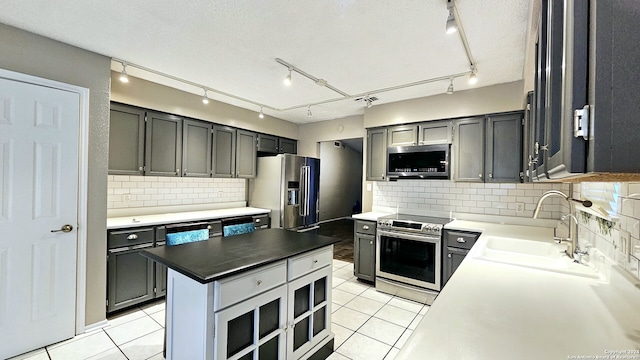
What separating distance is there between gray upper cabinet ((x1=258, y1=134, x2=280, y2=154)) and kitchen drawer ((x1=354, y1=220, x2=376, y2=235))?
2134 mm

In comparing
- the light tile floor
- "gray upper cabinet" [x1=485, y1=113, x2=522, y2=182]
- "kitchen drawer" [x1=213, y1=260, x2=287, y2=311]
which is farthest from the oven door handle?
"kitchen drawer" [x1=213, y1=260, x2=287, y2=311]

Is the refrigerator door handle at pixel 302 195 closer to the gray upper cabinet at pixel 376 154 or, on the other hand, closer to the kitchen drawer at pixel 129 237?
the gray upper cabinet at pixel 376 154

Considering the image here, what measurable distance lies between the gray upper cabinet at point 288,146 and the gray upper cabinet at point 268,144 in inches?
4.3

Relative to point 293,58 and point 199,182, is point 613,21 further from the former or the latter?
point 199,182

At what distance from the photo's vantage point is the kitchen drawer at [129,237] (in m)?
2.69

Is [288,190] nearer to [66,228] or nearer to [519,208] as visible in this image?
[66,228]

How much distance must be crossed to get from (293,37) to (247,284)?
192cm

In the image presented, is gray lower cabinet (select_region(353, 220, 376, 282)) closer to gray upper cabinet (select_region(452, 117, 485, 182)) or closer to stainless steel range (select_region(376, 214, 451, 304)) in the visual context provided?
stainless steel range (select_region(376, 214, 451, 304))

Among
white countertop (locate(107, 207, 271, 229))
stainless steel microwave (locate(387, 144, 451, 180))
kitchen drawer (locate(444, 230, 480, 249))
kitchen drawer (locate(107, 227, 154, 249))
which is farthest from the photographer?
stainless steel microwave (locate(387, 144, 451, 180))

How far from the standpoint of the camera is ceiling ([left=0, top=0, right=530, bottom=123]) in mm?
1854

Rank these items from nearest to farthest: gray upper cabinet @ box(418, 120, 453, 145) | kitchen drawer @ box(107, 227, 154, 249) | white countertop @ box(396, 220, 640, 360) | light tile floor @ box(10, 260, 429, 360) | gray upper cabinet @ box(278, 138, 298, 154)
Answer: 1. white countertop @ box(396, 220, 640, 360)
2. light tile floor @ box(10, 260, 429, 360)
3. kitchen drawer @ box(107, 227, 154, 249)
4. gray upper cabinet @ box(418, 120, 453, 145)
5. gray upper cabinet @ box(278, 138, 298, 154)

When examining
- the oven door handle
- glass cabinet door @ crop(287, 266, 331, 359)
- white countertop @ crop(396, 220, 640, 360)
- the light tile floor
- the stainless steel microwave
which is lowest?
the light tile floor

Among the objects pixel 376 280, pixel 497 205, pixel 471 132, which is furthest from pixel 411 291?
pixel 471 132

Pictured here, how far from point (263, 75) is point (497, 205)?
10.7ft
